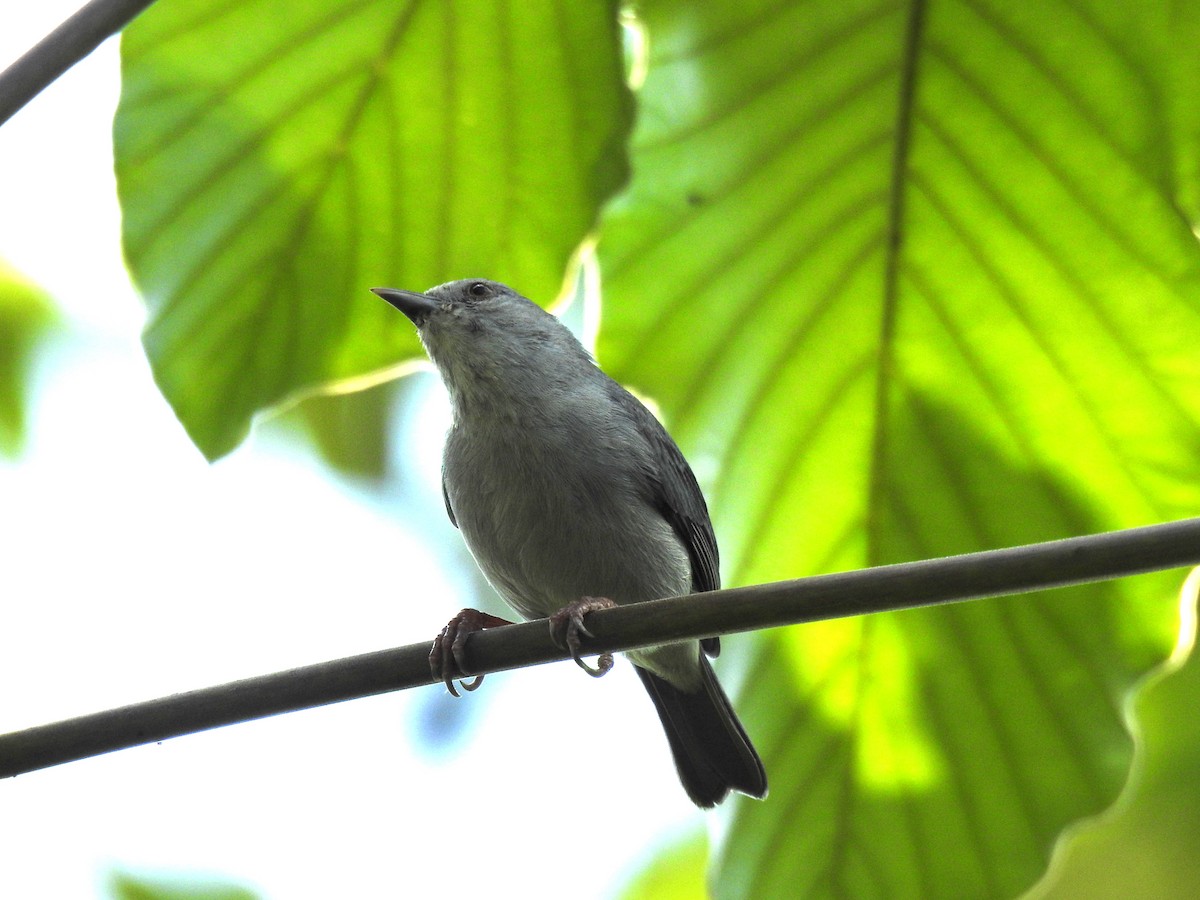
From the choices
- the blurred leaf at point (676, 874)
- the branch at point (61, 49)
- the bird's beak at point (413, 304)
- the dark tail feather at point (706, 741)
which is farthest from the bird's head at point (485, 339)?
the blurred leaf at point (676, 874)

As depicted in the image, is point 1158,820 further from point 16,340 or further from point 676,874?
point 16,340

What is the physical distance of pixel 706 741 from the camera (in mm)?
3699

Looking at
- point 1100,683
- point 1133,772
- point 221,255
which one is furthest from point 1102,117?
point 221,255

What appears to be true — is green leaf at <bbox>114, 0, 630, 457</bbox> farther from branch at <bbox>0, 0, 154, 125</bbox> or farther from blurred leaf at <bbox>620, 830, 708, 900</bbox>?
blurred leaf at <bbox>620, 830, 708, 900</bbox>

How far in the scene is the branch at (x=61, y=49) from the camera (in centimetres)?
153

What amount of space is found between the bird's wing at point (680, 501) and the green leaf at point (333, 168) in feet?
3.29

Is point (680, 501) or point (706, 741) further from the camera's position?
point (706, 741)

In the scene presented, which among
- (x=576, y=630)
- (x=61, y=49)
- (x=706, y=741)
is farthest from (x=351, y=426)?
(x=61, y=49)

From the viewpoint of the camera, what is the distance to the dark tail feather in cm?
352

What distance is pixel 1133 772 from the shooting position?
2457mm

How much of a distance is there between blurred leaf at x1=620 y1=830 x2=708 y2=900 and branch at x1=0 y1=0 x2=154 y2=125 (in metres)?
3.60

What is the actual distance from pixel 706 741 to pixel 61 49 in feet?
8.92

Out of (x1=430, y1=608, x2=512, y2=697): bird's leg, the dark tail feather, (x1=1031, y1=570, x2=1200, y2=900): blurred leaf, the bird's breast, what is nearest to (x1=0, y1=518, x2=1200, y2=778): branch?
(x1=430, y1=608, x2=512, y2=697): bird's leg

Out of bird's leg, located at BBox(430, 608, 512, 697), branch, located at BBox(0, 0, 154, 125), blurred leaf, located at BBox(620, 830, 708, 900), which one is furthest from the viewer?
blurred leaf, located at BBox(620, 830, 708, 900)
